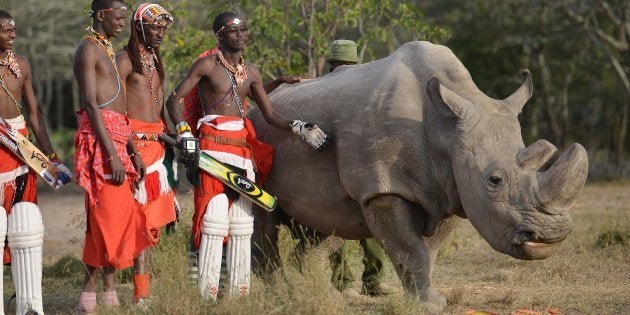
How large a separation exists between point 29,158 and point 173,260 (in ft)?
3.52

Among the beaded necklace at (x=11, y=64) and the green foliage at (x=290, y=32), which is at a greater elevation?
the green foliage at (x=290, y=32)

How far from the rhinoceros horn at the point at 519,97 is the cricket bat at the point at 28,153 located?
284cm

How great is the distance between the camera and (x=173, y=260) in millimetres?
6613

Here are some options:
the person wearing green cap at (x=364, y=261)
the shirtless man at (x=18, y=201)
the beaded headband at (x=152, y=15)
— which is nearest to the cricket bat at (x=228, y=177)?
the beaded headband at (x=152, y=15)

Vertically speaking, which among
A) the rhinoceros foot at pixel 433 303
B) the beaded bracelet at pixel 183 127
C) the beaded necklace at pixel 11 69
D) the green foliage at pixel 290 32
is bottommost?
the rhinoceros foot at pixel 433 303

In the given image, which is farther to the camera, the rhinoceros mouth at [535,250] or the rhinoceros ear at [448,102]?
the rhinoceros ear at [448,102]

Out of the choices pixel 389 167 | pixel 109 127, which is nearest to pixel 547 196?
pixel 389 167

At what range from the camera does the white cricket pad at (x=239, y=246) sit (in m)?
6.86

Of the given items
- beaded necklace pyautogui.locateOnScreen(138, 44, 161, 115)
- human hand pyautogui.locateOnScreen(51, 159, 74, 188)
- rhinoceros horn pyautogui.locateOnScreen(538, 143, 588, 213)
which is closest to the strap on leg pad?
beaded necklace pyautogui.locateOnScreen(138, 44, 161, 115)

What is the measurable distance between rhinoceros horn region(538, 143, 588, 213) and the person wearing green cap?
7.03ft

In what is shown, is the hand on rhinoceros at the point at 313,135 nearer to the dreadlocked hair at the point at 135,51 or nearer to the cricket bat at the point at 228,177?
the cricket bat at the point at 228,177

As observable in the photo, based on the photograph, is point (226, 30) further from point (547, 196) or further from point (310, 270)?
point (547, 196)

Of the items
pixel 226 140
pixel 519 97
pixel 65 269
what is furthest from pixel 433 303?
pixel 65 269

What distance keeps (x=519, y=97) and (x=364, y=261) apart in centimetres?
223
